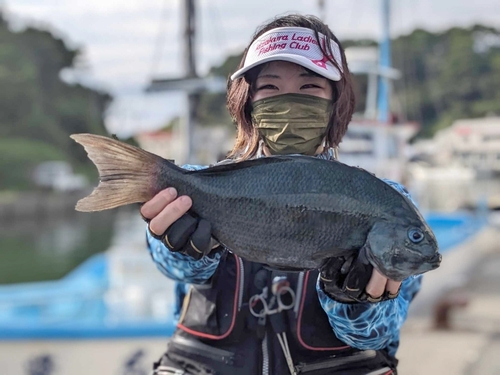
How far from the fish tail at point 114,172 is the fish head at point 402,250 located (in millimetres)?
640

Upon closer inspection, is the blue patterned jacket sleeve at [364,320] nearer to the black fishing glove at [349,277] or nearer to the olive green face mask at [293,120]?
the black fishing glove at [349,277]

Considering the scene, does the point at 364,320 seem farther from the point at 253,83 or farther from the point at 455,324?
the point at 455,324

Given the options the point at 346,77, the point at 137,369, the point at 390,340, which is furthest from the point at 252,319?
the point at 137,369

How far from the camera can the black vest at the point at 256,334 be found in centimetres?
181

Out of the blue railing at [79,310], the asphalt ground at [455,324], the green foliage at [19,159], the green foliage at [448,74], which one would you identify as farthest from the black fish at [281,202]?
the green foliage at [19,159]

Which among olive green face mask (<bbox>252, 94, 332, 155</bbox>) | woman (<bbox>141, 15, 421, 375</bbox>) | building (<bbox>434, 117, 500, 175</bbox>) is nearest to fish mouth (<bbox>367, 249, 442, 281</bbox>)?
woman (<bbox>141, 15, 421, 375</bbox>)

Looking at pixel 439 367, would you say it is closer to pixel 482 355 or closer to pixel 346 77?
pixel 482 355

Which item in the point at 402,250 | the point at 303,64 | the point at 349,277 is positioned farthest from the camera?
the point at 303,64

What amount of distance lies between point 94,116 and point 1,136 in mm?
6668

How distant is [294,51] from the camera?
5.69 feet

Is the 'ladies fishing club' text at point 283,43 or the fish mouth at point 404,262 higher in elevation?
the 'ladies fishing club' text at point 283,43

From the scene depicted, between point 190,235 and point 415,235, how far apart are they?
1.95ft

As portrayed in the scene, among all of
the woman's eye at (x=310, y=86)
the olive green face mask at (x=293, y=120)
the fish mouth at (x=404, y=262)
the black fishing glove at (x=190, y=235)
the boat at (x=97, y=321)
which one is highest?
the woman's eye at (x=310, y=86)

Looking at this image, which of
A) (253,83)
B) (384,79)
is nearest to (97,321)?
(253,83)
